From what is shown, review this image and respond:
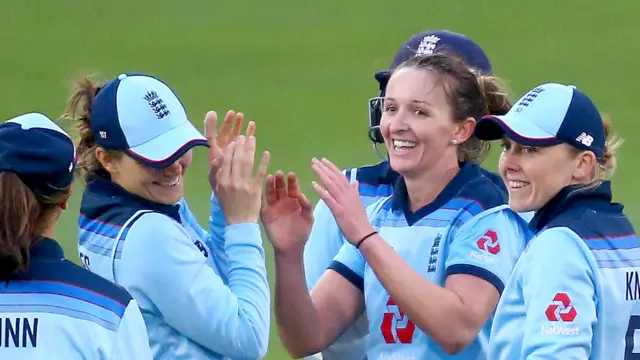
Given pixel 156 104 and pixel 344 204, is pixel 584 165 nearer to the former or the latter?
pixel 344 204

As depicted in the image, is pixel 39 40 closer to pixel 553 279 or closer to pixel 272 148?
pixel 272 148

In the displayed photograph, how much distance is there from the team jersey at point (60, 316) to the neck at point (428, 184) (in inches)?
52.4

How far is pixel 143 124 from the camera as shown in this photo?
13.0 feet

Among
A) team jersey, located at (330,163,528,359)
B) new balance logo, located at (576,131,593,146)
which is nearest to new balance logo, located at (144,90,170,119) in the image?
team jersey, located at (330,163,528,359)

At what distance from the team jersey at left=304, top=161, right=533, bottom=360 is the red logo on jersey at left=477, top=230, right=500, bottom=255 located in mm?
343

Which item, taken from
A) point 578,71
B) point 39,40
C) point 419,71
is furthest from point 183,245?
point 39,40

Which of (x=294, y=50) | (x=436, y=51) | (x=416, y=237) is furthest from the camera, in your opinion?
(x=294, y=50)

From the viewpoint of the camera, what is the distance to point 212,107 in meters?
16.3

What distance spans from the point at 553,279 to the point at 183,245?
3.44 ft

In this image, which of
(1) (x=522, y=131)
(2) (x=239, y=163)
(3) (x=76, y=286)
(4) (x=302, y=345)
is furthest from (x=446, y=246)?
(3) (x=76, y=286)

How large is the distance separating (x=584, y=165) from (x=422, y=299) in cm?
62

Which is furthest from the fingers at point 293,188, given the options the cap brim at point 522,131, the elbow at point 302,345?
the cap brim at point 522,131

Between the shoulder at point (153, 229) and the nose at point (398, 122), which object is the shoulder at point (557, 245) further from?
the shoulder at point (153, 229)

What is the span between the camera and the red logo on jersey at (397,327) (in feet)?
13.8
